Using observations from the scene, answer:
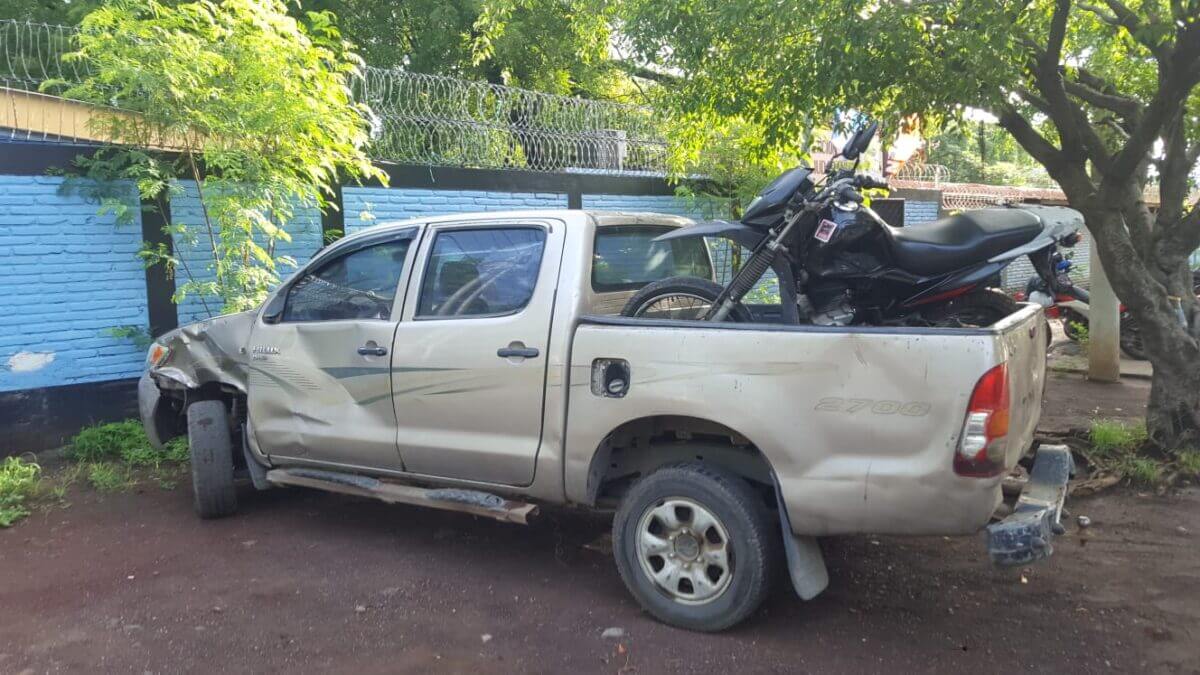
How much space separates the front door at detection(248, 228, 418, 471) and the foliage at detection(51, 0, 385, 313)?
1714mm

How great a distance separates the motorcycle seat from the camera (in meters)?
4.63

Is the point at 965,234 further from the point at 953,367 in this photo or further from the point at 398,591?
the point at 398,591

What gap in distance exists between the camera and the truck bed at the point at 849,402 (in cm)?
316

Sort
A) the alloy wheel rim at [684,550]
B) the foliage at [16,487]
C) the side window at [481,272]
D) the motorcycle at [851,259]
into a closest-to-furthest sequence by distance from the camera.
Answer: the alloy wheel rim at [684,550] < the side window at [481,272] < the motorcycle at [851,259] < the foliage at [16,487]

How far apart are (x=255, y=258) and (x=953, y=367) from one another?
226 inches

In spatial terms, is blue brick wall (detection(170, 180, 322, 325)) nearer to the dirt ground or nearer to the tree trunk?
the dirt ground

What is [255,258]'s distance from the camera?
23.6 feet

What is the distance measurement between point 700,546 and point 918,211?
1110cm

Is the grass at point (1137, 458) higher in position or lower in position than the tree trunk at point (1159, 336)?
lower

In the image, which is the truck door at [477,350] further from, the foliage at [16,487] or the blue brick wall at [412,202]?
the blue brick wall at [412,202]

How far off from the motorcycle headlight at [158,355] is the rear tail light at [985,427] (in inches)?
178

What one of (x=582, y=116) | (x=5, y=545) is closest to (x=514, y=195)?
(x=582, y=116)

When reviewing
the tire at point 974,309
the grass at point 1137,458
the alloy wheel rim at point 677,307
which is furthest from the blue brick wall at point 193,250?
the grass at point 1137,458

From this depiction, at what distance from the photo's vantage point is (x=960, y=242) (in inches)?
184
